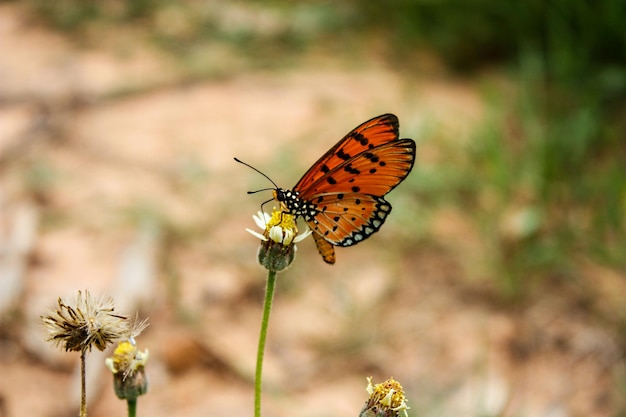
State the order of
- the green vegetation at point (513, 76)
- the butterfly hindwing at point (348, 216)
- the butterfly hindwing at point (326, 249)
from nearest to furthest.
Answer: the butterfly hindwing at point (326, 249) → the butterfly hindwing at point (348, 216) → the green vegetation at point (513, 76)

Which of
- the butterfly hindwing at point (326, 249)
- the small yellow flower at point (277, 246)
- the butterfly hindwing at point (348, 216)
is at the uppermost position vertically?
the butterfly hindwing at point (348, 216)

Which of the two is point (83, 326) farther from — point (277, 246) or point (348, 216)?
point (348, 216)

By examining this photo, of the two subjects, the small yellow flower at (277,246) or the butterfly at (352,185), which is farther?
the butterfly at (352,185)

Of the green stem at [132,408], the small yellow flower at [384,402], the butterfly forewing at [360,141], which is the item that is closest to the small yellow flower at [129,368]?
the green stem at [132,408]

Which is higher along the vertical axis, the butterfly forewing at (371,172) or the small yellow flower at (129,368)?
the butterfly forewing at (371,172)

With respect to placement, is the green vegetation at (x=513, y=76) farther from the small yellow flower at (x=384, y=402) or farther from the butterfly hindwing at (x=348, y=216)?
the small yellow flower at (x=384, y=402)

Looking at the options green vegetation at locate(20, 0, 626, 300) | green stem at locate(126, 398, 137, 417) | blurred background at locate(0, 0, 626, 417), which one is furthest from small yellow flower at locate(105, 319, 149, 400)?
green vegetation at locate(20, 0, 626, 300)

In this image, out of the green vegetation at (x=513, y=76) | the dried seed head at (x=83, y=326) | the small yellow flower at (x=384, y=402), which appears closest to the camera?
the dried seed head at (x=83, y=326)
